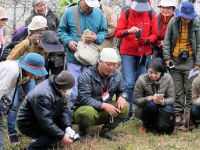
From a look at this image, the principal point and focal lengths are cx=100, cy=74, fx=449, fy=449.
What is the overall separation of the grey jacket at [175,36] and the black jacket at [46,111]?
6.92ft

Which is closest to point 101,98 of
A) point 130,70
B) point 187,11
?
point 130,70

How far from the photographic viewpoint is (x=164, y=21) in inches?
279

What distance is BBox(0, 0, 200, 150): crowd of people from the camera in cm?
520

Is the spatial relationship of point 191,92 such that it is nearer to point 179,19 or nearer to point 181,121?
point 181,121

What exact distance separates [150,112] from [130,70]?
80cm

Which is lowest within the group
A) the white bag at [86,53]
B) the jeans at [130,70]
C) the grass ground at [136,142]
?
the grass ground at [136,142]

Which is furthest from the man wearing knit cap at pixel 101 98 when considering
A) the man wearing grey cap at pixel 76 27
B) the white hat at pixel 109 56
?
the man wearing grey cap at pixel 76 27

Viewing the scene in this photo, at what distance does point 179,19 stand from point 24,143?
113 inches

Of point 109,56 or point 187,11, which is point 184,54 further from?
point 109,56

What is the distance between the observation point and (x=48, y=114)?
5.05 meters

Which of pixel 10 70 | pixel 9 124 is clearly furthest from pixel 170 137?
pixel 10 70

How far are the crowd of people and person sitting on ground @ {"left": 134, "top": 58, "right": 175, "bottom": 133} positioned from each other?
1cm

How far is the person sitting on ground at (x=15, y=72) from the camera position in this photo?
185 inches

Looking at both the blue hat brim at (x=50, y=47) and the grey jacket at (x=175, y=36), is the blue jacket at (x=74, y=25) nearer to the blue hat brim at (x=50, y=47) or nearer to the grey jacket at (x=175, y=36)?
the blue hat brim at (x=50, y=47)
